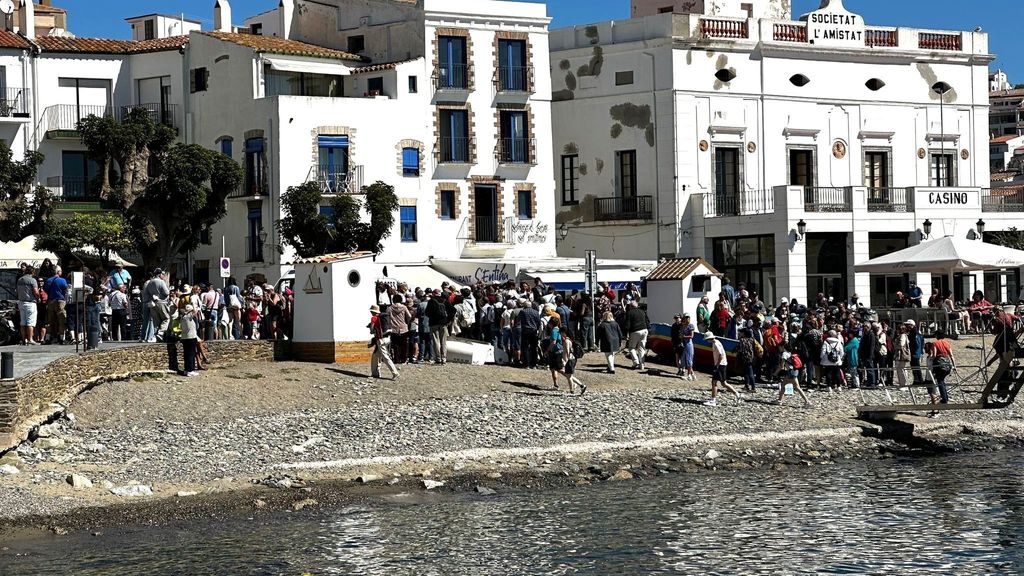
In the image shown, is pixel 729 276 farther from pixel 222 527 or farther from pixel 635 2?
pixel 222 527

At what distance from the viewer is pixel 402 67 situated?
5175 cm

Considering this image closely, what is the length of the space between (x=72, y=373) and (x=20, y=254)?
1817 cm

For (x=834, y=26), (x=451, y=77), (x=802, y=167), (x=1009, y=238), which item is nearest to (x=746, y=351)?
(x=451, y=77)

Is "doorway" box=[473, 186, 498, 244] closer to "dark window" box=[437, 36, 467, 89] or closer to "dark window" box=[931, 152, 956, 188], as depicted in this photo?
"dark window" box=[437, 36, 467, 89]

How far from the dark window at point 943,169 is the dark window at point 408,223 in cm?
1947

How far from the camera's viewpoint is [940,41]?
191ft

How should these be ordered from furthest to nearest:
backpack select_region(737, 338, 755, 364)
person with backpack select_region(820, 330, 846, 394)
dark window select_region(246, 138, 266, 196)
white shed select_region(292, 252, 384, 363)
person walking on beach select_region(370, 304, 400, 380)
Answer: dark window select_region(246, 138, 266, 196), person with backpack select_region(820, 330, 846, 394), backpack select_region(737, 338, 755, 364), white shed select_region(292, 252, 384, 363), person walking on beach select_region(370, 304, 400, 380)

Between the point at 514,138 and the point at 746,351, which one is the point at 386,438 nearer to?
the point at 746,351

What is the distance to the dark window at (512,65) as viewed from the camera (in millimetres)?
53531

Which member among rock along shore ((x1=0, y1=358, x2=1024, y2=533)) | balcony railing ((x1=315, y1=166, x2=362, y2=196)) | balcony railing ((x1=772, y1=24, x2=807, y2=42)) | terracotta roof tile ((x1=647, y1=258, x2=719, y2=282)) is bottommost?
rock along shore ((x1=0, y1=358, x2=1024, y2=533))

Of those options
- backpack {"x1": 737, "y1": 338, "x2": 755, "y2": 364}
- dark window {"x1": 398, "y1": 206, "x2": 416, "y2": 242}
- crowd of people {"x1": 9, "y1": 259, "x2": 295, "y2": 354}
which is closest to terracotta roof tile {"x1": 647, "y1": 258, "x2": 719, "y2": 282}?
backpack {"x1": 737, "y1": 338, "x2": 755, "y2": 364}

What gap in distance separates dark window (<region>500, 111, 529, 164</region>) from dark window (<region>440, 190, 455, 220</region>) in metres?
2.18

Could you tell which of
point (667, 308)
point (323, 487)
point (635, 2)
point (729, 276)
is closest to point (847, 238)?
point (729, 276)

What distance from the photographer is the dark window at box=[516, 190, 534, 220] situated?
54.5 meters
